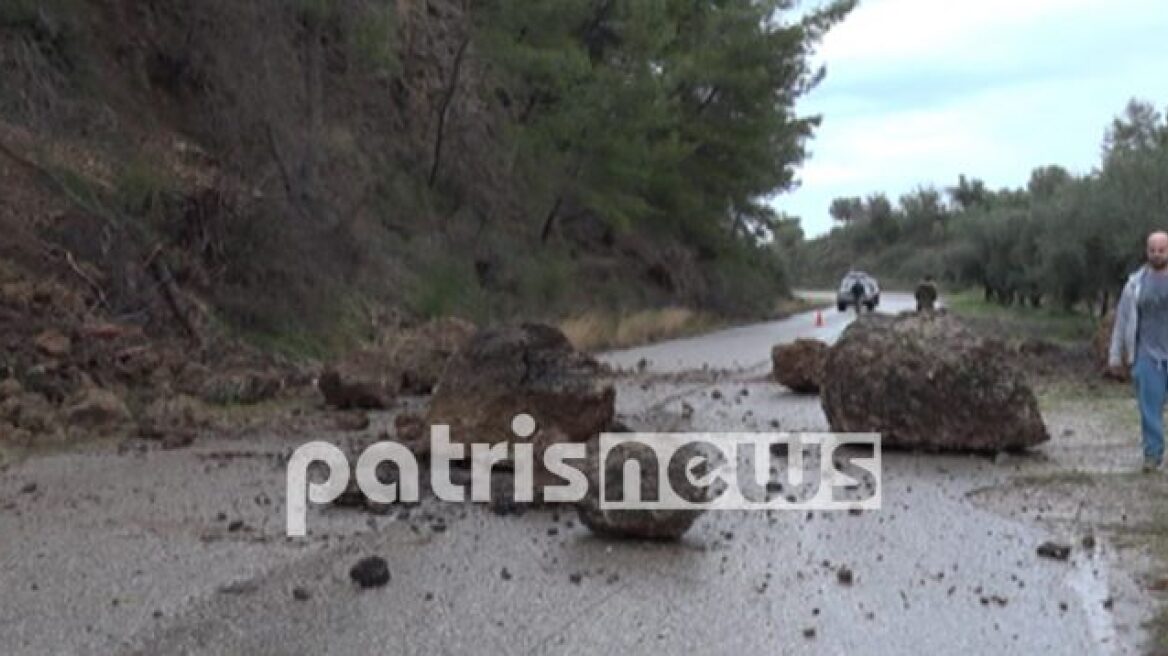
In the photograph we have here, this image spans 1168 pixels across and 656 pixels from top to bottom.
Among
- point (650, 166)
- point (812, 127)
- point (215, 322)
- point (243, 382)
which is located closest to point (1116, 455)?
point (243, 382)

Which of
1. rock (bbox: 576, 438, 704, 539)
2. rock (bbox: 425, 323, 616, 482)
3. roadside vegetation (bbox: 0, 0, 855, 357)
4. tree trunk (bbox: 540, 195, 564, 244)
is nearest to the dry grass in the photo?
roadside vegetation (bbox: 0, 0, 855, 357)

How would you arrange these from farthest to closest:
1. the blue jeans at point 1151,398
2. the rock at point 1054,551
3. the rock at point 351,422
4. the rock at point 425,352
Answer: the rock at point 425,352 < the rock at point 351,422 < the blue jeans at point 1151,398 < the rock at point 1054,551

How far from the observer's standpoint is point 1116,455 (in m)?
11.9

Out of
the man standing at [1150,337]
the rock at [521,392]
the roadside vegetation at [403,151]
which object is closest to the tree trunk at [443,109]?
the roadside vegetation at [403,151]

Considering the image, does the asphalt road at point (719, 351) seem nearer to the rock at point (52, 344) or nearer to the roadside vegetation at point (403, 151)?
the roadside vegetation at point (403, 151)

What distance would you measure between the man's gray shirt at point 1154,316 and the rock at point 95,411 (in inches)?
344

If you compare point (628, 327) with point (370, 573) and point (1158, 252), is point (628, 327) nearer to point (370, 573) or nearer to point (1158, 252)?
point (1158, 252)

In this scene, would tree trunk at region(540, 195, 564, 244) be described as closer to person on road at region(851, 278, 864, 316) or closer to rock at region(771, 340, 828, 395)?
person on road at region(851, 278, 864, 316)

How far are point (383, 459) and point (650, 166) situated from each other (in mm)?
29860

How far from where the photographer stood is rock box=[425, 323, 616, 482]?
1054 cm

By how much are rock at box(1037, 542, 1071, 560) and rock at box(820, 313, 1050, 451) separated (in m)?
3.94

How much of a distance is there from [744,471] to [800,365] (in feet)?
21.1

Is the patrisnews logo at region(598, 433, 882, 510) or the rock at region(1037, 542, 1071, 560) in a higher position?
the patrisnews logo at region(598, 433, 882, 510)

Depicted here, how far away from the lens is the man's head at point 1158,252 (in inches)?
432
